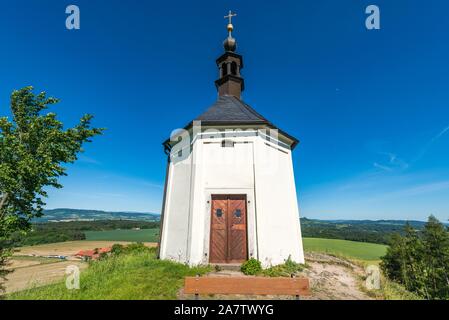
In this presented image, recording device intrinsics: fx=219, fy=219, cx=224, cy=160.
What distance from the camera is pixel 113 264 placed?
33.6 feet

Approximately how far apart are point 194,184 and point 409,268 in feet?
130

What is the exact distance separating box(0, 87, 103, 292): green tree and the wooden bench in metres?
11.3

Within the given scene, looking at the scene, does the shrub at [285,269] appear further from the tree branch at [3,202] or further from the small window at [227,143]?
the tree branch at [3,202]

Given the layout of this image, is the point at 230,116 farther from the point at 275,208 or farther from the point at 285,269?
the point at 285,269

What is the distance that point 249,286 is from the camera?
194 inches

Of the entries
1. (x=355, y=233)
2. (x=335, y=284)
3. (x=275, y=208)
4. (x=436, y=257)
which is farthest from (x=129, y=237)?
(x=355, y=233)

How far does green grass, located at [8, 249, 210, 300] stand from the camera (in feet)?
20.4

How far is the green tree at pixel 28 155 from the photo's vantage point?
36.7 ft

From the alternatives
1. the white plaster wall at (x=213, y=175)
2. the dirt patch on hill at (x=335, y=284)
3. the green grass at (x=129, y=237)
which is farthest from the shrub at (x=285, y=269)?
the green grass at (x=129, y=237)

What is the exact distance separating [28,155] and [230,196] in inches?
426

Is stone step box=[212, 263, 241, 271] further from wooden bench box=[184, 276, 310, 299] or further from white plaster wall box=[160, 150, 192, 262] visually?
wooden bench box=[184, 276, 310, 299]
